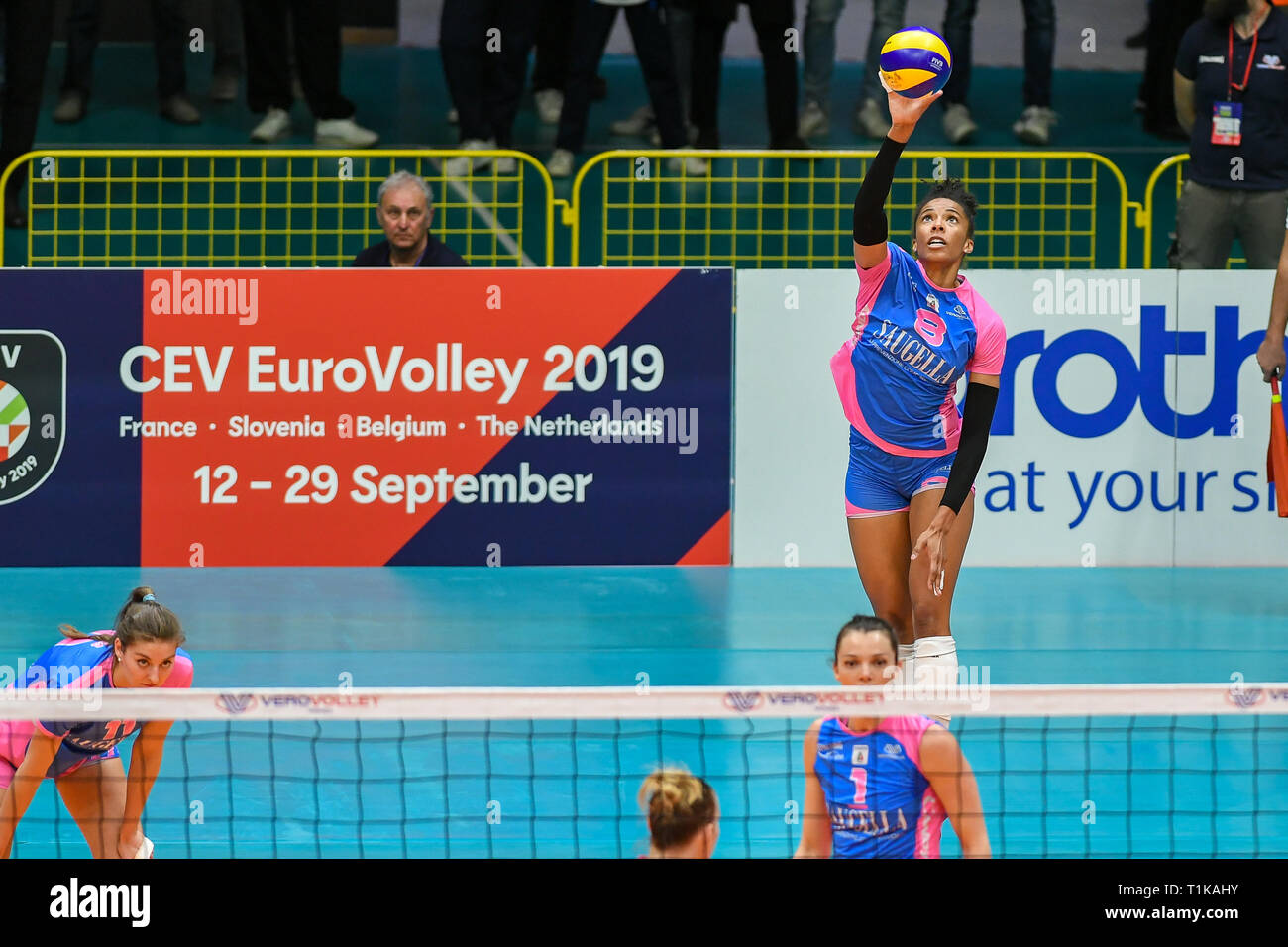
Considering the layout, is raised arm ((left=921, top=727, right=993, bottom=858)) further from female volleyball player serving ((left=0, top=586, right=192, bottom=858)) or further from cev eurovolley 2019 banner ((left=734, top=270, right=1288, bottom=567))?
cev eurovolley 2019 banner ((left=734, top=270, right=1288, bottom=567))

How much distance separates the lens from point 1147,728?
7.78 meters

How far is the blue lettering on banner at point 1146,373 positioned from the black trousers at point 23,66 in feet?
22.3

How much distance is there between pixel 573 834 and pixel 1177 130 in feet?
38.0

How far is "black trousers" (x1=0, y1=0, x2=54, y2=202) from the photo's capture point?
41.0 feet

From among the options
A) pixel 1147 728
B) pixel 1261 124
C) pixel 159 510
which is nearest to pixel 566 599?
pixel 159 510

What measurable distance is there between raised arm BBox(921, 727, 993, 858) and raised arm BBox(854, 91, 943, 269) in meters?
2.17

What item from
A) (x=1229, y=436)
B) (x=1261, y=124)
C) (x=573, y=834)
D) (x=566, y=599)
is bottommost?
(x=573, y=834)

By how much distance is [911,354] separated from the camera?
6984mm

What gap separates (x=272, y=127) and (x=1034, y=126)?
618 centimetres

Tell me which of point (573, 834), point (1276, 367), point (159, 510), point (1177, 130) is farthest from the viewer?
point (1177, 130)

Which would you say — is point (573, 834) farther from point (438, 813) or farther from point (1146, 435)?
point (1146, 435)

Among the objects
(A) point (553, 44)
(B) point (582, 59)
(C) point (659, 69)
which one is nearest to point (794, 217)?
(C) point (659, 69)

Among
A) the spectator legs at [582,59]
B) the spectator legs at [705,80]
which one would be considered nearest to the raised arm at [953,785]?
the spectator legs at [582,59]
